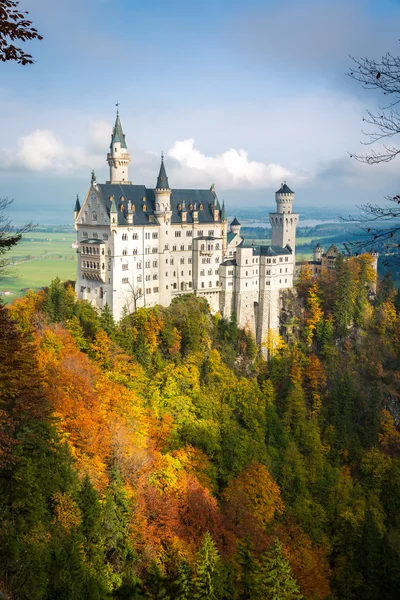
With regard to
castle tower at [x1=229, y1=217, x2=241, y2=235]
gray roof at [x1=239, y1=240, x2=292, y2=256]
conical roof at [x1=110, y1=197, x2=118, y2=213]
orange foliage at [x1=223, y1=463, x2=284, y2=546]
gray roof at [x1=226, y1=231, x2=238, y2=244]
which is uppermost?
conical roof at [x1=110, y1=197, x2=118, y2=213]

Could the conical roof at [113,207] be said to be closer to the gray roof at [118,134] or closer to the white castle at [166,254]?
the white castle at [166,254]

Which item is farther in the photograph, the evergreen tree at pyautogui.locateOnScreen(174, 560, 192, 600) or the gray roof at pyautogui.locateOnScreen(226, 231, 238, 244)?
the gray roof at pyautogui.locateOnScreen(226, 231, 238, 244)

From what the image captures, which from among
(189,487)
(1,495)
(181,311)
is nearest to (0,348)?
(1,495)

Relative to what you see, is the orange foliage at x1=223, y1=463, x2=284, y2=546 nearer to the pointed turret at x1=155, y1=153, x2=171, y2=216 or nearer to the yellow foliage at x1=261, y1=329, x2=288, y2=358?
the yellow foliage at x1=261, y1=329, x2=288, y2=358

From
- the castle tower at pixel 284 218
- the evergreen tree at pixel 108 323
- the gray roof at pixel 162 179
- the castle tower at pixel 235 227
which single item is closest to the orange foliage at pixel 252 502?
the evergreen tree at pixel 108 323

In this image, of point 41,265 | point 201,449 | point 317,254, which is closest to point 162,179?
point 201,449

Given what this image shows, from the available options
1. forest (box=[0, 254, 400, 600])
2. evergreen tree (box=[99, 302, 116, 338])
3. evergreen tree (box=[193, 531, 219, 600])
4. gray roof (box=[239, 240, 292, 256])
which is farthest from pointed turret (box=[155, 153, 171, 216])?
evergreen tree (box=[193, 531, 219, 600])

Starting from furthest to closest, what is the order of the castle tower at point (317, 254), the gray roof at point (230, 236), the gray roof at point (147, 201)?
the castle tower at point (317, 254) < the gray roof at point (230, 236) < the gray roof at point (147, 201)
